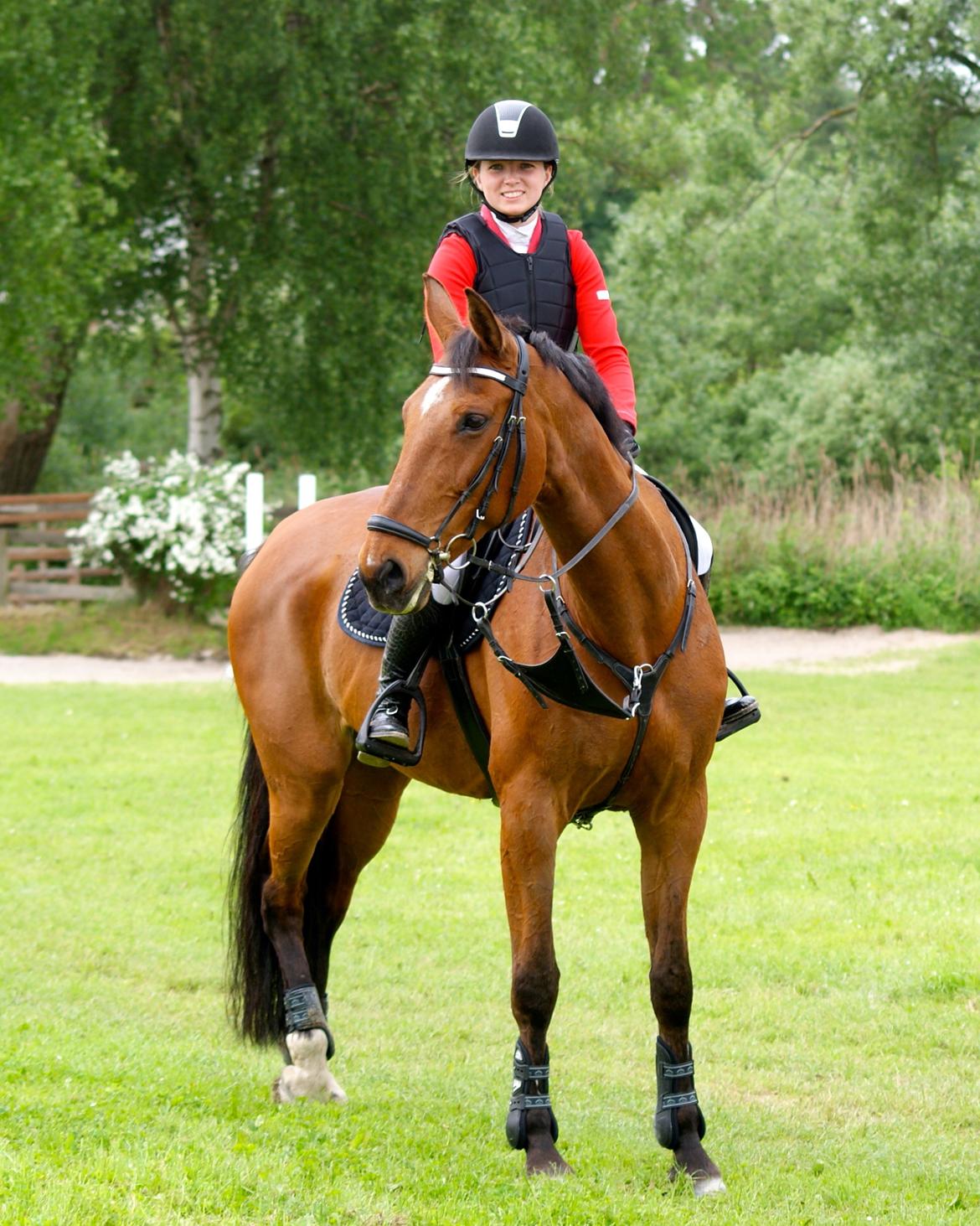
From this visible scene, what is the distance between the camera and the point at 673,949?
4559mm

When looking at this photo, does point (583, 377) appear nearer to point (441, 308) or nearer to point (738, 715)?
point (441, 308)

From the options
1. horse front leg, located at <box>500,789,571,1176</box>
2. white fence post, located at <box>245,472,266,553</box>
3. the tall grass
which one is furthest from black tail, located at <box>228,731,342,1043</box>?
the tall grass

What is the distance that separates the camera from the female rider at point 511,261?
478 cm

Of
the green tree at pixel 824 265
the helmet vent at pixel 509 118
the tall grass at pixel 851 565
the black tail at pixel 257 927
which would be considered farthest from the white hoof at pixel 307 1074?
the green tree at pixel 824 265

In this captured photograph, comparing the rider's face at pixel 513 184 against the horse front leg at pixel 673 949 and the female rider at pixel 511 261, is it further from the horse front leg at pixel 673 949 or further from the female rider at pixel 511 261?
the horse front leg at pixel 673 949

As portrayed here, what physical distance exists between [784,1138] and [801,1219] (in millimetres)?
872

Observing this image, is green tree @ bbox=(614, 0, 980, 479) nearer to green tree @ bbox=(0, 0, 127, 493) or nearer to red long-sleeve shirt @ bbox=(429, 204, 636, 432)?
green tree @ bbox=(0, 0, 127, 493)

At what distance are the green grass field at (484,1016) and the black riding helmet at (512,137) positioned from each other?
3.09 metres

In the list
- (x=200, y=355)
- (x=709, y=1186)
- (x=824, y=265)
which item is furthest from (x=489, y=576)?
(x=824, y=265)

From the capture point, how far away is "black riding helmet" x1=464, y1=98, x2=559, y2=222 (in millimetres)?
4770

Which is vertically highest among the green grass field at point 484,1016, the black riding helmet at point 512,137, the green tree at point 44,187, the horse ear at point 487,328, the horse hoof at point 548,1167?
the green tree at point 44,187

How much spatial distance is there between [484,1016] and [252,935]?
1333 millimetres

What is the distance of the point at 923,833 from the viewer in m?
9.58

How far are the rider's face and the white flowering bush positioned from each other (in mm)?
13897
